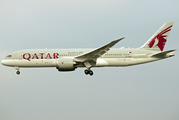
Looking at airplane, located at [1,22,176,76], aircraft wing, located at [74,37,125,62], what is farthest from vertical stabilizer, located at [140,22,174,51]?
aircraft wing, located at [74,37,125,62]

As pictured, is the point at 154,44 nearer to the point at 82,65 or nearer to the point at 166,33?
the point at 166,33

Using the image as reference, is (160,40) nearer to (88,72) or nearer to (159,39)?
(159,39)

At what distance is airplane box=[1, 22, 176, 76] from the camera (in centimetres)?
3325

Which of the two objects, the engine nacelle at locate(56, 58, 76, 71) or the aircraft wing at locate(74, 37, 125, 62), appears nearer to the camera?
the aircraft wing at locate(74, 37, 125, 62)

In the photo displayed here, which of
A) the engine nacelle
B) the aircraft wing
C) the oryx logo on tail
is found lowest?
the engine nacelle

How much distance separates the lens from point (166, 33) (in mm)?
36438

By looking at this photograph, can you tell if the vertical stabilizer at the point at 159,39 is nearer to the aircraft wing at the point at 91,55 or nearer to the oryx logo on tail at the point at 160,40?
the oryx logo on tail at the point at 160,40

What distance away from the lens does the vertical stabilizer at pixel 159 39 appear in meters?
36.1

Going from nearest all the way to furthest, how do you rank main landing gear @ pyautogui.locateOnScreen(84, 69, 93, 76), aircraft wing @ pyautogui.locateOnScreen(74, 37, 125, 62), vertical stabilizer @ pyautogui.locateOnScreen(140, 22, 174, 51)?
aircraft wing @ pyautogui.locateOnScreen(74, 37, 125, 62) < main landing gear @ pyautogui.locateOnScreen(84, 69, 93, 76) < vertical stabilizer @ pyautogui.locateOnScreen(140, 22, 174, 51)

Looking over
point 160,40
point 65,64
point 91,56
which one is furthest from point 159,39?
point 65,64

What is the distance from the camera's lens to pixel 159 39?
36281 millimetres

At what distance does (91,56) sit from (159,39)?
372 inches

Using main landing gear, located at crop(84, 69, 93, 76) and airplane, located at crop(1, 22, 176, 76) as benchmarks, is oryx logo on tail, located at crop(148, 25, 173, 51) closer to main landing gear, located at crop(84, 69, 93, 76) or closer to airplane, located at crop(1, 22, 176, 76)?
airplane, located at crop(1, 22, 176, 76)

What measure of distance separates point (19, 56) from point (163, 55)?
17.9 metres
